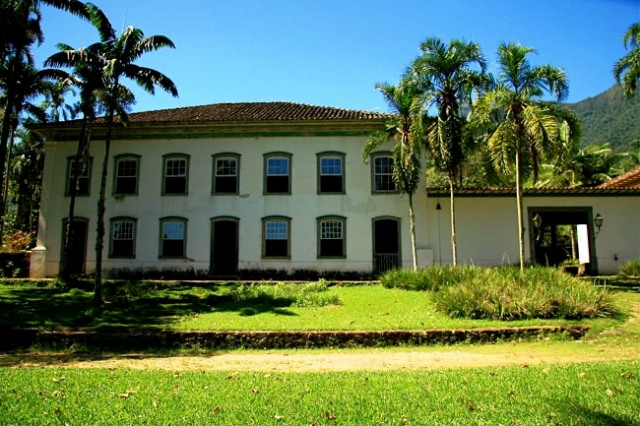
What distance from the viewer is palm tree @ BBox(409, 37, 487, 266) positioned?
17062mm

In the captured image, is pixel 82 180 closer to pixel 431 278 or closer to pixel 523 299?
pixel 431 278

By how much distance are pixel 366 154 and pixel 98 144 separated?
13163mm

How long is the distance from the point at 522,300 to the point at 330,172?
1175cm

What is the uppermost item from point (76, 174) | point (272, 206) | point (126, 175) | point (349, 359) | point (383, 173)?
point (126, 175)

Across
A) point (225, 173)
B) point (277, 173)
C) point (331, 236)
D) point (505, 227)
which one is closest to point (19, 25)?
point (225, 173)

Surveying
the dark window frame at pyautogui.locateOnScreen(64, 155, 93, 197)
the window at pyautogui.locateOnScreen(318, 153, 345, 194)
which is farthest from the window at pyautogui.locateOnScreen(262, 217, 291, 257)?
the dark window frame at pyautogui.locateOnScreen(64, 155, 93, 197)

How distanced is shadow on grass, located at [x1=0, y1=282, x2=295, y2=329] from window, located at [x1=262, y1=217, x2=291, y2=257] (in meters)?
3.74

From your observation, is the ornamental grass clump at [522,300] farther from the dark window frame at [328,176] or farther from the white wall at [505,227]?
the dark window frame at [328,176]

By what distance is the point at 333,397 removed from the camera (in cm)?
562

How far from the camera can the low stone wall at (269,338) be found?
9586mm

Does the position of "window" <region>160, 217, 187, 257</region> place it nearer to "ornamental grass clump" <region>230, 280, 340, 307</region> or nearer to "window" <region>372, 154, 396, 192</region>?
"ornamental grass clump" <region>230, 280, 340, 307</region>

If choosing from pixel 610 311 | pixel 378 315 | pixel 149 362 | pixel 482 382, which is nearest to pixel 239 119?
pixel 378 315

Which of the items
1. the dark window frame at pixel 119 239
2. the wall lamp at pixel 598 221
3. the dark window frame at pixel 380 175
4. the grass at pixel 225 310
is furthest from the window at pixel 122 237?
the wall lamp at pixel 598 221

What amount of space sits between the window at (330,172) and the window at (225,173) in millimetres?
3944
